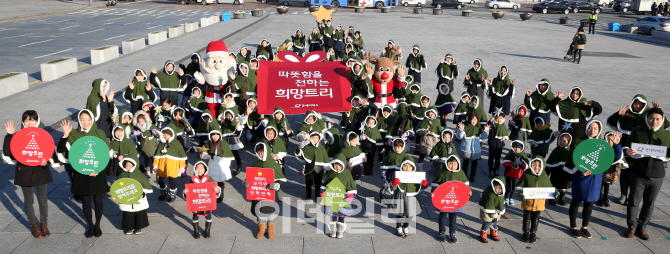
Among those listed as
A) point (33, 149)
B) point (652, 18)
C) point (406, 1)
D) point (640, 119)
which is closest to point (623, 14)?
point (652, 18)

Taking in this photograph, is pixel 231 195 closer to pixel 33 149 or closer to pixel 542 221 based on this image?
pixel 33 149

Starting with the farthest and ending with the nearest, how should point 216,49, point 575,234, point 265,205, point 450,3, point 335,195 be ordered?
point 450,3, point 216,49, point 265,205, point 575,234, point 335,195

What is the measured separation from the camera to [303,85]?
10758 mm

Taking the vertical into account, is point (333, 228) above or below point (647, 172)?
below

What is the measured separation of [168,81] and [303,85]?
325cm

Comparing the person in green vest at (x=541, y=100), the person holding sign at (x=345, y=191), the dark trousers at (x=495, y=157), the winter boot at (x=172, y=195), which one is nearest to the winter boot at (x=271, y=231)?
the person holding sign at (x=345, y=191)

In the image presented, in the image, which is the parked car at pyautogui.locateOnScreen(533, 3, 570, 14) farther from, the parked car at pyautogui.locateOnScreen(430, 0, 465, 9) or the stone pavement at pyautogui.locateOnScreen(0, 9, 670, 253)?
the stone pavement at pyautogui.locateOnScreen(0, 9, 670, 253)

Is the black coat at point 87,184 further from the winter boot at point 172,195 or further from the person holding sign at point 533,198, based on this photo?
the person holding sign at point 533,198

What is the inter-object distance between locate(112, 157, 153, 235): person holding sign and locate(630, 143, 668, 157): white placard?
23.2 feet

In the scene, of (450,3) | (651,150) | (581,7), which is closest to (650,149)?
(651,150)

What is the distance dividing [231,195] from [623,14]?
57086 millimetres

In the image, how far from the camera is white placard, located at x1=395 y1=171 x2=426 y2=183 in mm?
6781

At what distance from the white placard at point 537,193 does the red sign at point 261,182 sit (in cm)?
354

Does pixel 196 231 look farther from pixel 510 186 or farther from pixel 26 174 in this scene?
pixel 510 186
